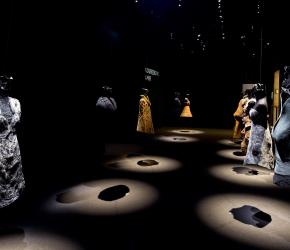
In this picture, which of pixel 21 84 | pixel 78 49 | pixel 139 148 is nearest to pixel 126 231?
pixel 21 84

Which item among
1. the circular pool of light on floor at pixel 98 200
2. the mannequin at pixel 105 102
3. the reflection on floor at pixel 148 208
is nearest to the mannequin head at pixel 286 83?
the reflection on floor at pixel 148 208

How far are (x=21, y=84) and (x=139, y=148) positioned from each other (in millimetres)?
4522

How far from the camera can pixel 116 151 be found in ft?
26.0

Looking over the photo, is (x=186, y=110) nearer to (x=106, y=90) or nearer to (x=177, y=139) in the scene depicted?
(x=177, y=139)

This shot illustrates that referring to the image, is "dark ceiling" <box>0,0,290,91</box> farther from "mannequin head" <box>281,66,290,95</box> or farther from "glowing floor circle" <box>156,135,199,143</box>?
"mannequin head" <box>281,66,290,95</box>

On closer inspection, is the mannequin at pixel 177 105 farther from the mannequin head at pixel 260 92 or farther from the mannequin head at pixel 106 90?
the mannequin head at pixel 260 92

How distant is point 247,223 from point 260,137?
213 cm

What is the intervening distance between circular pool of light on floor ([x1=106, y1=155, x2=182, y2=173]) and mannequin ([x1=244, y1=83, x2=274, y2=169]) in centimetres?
164

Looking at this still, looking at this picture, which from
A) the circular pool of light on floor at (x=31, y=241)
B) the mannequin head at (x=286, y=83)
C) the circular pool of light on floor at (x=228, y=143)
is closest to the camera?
the mannequin head at (x=286, y=83)

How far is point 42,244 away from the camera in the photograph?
3.00m

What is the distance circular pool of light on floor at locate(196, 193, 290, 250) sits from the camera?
3095 mm

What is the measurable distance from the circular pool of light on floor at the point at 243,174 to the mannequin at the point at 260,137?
286mm

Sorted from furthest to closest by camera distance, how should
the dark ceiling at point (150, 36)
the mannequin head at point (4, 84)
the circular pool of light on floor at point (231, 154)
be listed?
the circular pool of light on floor at point (231, 154) → the dark ceiling at point (150, 36) → the mannequin head at point (4, 84)

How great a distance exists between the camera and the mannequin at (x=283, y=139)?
1.83m
